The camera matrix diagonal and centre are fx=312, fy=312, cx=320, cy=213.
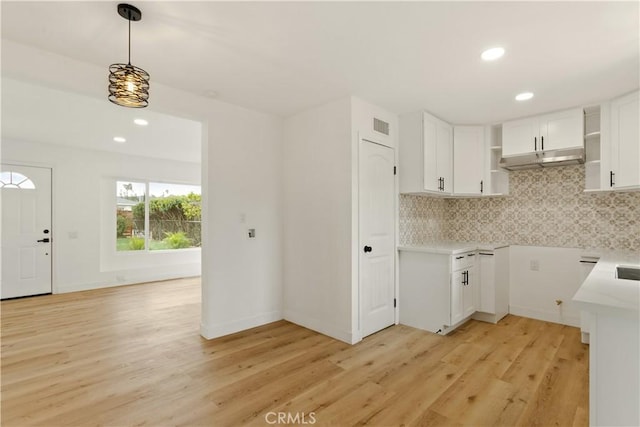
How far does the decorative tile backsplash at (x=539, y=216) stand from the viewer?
357cm

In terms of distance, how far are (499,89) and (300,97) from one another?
1.97 metres

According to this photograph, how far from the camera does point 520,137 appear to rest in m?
3.81

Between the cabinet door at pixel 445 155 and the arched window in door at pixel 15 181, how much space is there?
6.53 metres

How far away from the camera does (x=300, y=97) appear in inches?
130

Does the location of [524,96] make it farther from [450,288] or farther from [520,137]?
[450,288]

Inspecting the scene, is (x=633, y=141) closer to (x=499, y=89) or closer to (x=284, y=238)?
(x=499, y=89)

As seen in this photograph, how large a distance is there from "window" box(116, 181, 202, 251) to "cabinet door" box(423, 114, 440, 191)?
565 centimetres

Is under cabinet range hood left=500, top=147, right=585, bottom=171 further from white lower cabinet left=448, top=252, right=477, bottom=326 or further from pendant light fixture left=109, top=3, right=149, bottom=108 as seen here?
pendant light fixture left=109, top=3, right=149, bottom=108

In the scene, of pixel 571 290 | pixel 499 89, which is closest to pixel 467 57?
pixel 499 89

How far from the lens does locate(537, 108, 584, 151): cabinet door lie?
3.44m

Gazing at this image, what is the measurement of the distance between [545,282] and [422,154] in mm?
2290

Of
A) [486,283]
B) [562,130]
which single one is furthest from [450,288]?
[562,130]

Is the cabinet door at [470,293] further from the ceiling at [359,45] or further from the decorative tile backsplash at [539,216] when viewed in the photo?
the ceiling at [359,45]

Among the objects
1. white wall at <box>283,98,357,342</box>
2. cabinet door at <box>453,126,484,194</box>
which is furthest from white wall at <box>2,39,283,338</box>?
cabinet door at <box>453,126,484,194</box>
